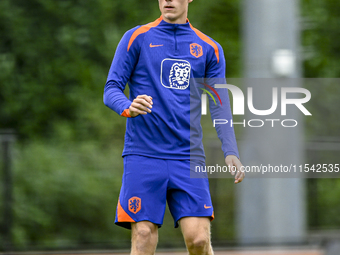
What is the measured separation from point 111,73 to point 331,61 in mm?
6723

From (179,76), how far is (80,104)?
634cm

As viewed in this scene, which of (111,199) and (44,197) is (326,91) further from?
(44,197)

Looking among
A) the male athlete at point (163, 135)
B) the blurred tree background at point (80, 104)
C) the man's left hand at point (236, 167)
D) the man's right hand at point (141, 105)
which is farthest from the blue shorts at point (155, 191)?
the blurred tree background at point (80, 104)

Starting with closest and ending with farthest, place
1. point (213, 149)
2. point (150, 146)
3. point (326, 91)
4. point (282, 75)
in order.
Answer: point (150, 146) → point (282, 75) → point (213, 149) → point (326, 91)

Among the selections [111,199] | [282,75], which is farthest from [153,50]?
[111,199]

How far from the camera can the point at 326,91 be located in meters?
7.83

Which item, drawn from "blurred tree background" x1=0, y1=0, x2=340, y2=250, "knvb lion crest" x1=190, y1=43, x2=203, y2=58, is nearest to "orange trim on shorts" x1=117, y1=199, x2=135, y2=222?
"knvb lion crest" x1=190, y1=43, x2=203, y2=58

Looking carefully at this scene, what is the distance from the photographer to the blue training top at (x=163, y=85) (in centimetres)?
326

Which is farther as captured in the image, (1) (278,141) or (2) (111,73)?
(1) (278,141)

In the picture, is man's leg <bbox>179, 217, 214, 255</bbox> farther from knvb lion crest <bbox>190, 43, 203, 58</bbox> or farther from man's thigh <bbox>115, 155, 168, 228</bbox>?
knvb lion crest <bbox>190, 43, 203, 58</bbox>

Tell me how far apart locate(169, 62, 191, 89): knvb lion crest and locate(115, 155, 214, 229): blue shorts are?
454 millimetres

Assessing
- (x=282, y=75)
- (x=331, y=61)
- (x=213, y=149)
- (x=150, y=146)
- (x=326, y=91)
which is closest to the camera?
(x=150, y=146)

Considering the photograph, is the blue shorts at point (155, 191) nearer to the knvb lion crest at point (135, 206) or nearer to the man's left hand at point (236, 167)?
the knvb lion crest at point (135, 206)

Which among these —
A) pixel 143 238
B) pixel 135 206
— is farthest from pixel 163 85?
pixel 143 238
